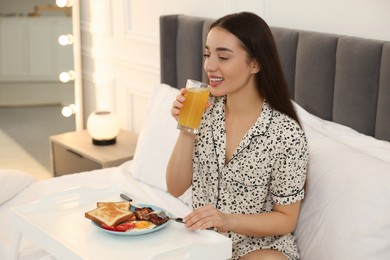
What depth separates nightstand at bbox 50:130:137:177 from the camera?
3392mm

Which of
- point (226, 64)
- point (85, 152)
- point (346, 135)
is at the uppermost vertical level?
point (226, 64)

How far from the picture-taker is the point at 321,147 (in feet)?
6.94

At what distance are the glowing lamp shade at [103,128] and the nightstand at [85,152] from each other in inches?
1.3

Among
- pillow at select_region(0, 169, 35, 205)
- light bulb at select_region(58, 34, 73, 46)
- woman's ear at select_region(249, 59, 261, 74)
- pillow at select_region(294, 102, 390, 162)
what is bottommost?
pillow at select_region(0, 169, 35, 205)

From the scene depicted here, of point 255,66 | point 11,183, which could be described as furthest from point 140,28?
point 255,66

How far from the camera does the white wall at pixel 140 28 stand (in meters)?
2.43

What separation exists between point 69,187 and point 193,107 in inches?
43.6

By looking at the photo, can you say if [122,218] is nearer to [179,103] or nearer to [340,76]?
[179,103]

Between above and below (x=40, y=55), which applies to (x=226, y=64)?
above

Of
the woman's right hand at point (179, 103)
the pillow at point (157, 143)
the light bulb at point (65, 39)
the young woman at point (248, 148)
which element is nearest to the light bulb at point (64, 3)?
the light bulb at point (65, 39)

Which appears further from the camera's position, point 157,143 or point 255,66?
point 157,143

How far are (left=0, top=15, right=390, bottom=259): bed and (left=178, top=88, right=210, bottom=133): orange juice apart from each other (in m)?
0.40

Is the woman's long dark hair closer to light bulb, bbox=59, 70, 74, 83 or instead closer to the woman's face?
the woman's face

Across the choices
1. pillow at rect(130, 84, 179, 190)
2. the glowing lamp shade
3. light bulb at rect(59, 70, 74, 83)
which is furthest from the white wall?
pillow at rect(130, 84, 179, 190)
